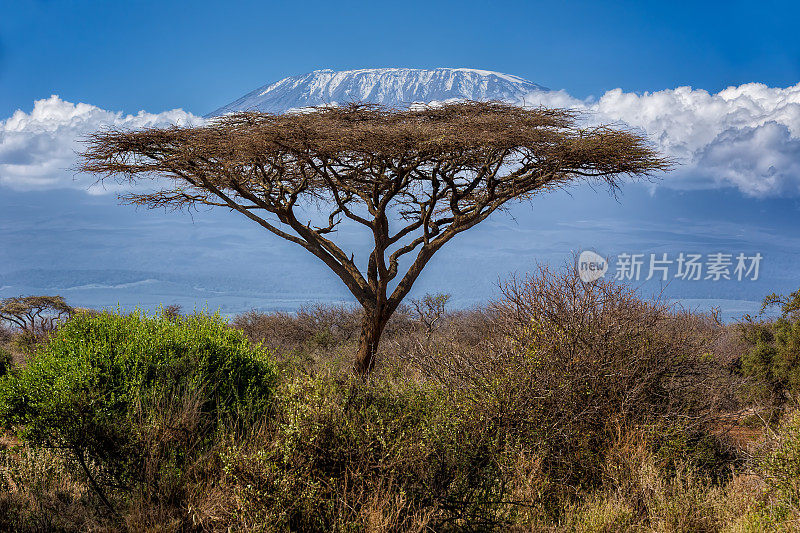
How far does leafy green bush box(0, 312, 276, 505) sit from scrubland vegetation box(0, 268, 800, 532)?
25 millimetres

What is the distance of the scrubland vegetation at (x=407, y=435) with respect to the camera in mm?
5527

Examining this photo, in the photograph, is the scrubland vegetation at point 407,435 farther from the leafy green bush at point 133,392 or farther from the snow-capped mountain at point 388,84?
the snow-capped mountain at point 388,84

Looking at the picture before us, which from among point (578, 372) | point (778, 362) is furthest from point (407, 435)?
point (778, 362)

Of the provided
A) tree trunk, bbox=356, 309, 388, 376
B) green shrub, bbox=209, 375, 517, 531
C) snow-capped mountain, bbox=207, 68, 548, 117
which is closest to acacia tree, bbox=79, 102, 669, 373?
tree trunk, bbox=356, 309, 388, 376

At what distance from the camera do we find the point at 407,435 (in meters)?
5.77

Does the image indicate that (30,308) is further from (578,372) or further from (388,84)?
(388,84)

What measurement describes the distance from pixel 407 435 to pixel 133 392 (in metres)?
3.39

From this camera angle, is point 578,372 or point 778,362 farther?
point 778,362

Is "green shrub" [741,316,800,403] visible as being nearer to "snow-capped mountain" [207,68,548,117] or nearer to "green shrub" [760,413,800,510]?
"green shrub" [760,413,800,510]

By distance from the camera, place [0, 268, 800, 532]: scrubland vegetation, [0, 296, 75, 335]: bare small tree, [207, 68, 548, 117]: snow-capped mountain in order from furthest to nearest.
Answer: [207, 68, 548, 117]: snow-capped mountain → [0, 296, 75, 335]: bare small tree → [0, 268, 800, 532]: scrubland vegetation

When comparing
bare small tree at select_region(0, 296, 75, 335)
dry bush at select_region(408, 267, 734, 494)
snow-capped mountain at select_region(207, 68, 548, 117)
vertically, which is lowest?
bare small tree at select_region(0, 296, 75, 335)

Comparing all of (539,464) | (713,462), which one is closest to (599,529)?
(539,464)

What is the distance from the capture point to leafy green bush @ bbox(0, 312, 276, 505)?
663 centimetres

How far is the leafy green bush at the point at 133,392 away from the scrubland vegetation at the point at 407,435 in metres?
0.03
